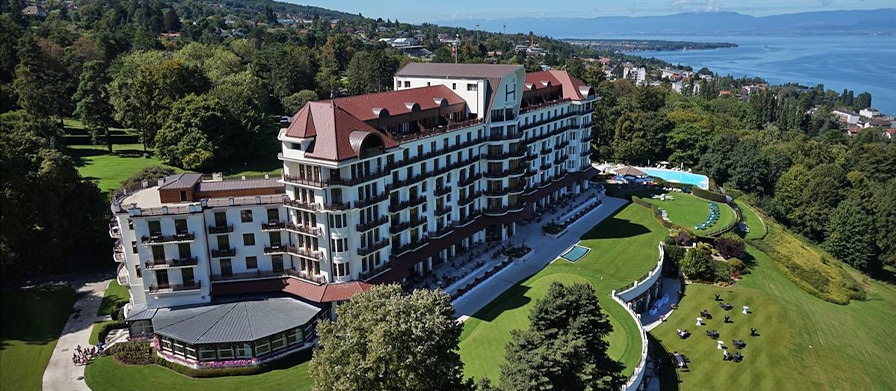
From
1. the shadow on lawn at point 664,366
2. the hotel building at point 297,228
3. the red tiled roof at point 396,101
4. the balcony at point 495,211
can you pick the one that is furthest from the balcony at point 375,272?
the shadow on lawn at point 664,366

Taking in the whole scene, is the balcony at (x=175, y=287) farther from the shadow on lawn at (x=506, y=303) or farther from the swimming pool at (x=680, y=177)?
the swimming pool at (x=680, y=177)

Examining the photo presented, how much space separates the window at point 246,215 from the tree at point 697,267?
47781 mm

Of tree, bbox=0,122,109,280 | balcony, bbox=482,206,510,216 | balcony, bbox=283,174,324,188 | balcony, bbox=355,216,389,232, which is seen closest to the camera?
balcony, bbox=283,174,324,188

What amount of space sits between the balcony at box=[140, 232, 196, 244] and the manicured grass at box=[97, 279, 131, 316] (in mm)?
8348

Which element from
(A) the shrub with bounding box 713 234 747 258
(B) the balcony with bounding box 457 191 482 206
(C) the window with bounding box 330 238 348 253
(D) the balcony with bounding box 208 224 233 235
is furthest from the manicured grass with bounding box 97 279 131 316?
(A) the shrub with bounding box 713 234 747 258

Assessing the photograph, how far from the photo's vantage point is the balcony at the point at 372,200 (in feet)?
156

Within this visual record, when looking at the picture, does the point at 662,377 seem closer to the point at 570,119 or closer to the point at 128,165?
the point at 570,119

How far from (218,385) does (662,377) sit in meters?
35.4

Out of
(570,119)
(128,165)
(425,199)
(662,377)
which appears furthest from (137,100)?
(662,377)

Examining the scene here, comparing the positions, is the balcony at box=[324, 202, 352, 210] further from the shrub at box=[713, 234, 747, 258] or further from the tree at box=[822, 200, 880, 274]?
the tree at box=[822, 200, 880, 274]

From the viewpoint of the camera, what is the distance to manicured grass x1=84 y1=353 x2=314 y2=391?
4000 centimetres

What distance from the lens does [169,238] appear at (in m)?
45.1

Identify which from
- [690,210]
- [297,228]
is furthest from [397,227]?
[690,210]

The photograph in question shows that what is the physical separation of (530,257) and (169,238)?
3660 centimetres
